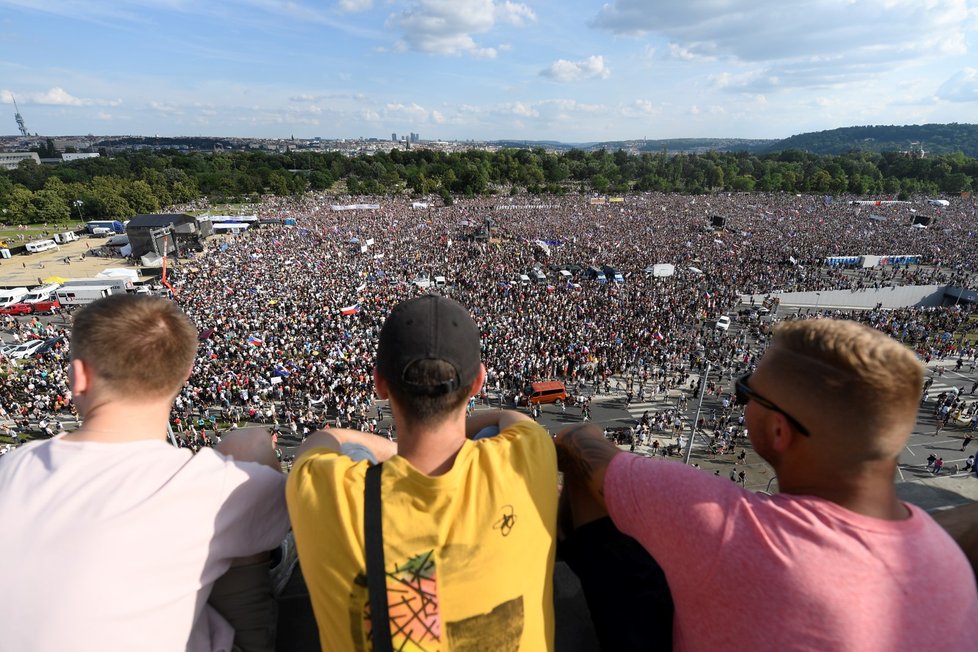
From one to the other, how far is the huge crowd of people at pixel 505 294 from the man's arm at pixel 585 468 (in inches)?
517

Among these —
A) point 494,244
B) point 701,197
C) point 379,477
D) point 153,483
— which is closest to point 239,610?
point 153,483

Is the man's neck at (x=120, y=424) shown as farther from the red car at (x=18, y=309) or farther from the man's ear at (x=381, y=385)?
the red car at (x=18, y=309)

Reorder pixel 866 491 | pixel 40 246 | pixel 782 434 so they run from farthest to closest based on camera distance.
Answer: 1. pixel 40 246
2. pixel 782 434
3. pixel 866 491

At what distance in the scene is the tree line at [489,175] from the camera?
226 ft

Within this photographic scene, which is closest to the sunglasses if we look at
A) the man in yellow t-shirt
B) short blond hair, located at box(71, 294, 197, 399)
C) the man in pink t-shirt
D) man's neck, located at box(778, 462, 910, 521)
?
the man in pink t-shirt

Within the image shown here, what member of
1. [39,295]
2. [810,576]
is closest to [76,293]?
[39,295]

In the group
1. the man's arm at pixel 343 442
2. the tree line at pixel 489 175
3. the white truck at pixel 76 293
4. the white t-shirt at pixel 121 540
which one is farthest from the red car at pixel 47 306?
the tree line at pixel 489 175

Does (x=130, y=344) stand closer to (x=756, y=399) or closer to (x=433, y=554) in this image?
(x=433, y=554)

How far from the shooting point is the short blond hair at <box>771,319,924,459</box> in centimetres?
114

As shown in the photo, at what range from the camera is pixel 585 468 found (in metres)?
1.69

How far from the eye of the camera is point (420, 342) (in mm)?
1422

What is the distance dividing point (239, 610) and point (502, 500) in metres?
1.03

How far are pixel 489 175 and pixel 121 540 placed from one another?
90459 mm

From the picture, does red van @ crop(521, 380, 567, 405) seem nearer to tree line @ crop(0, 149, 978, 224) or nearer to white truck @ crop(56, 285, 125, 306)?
white truck @ crop(56, 285, 125, 306)
